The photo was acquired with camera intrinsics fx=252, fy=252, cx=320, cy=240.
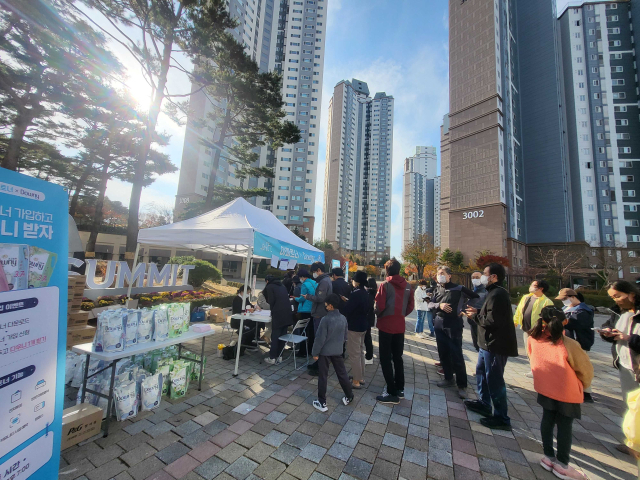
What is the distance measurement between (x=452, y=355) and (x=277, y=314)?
3.23 m

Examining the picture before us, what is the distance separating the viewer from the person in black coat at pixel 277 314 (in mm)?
5062

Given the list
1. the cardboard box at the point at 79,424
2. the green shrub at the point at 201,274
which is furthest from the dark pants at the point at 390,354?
the green shrub at the point at 201,274

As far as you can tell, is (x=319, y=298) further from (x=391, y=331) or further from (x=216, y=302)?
(x=216, y=302)

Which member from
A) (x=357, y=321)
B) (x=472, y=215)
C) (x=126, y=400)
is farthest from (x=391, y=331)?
(x=472, y=215)

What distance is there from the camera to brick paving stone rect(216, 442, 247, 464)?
8.21ft

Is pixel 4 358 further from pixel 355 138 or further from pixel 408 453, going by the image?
pixel 355 138

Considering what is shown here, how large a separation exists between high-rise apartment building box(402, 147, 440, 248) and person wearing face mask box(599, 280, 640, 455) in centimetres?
10883

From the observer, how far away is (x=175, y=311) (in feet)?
12.2

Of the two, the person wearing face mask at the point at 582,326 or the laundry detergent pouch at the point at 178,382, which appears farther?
the person wearing face mask at the point at 582,326

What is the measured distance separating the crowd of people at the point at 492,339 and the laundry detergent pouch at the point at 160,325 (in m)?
1.92

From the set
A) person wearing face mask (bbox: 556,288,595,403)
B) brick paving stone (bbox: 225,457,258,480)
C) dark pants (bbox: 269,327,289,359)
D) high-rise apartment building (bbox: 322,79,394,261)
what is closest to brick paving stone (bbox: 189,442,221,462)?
brick paving stone (bbox: 225,457,258,480)

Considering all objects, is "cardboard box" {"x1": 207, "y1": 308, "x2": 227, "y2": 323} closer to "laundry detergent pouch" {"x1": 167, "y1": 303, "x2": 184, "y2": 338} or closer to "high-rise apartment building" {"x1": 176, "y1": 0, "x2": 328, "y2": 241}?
"laundry detergent pouch" {"x1": 167, "y1": 303, "x2": 184, "y2": 338}

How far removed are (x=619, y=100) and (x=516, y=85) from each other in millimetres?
17198

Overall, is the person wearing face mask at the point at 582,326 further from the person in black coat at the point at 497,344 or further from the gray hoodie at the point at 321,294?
the gray hoodie at the point at 321,294
